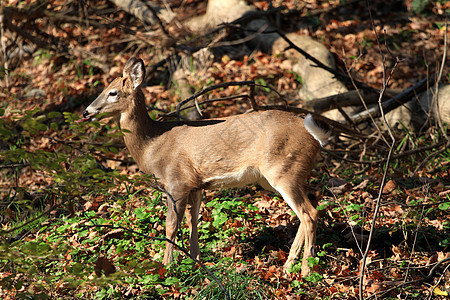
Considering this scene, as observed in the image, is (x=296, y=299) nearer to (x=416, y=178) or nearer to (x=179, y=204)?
(x=179, y=204)

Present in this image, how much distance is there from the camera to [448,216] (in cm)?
519

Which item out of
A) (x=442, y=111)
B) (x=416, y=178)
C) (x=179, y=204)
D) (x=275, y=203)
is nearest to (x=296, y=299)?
(x=179, y=204)

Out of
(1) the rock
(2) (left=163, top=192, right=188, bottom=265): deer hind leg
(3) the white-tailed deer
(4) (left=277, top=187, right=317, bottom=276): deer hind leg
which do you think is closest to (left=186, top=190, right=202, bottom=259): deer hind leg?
(3) the white-tailed deer

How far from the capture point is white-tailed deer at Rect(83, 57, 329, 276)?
4.60 m

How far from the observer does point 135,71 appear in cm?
503

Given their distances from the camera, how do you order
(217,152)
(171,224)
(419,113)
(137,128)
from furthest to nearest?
(419,113)
(137,128)
(217,152)
(171,224)

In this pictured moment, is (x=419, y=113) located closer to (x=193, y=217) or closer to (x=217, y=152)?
(x=217, y=152)

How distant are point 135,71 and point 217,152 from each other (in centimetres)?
120

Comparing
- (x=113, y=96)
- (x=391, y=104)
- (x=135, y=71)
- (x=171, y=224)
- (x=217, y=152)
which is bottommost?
(x=391, y=104)

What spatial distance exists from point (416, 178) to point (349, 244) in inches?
67.2

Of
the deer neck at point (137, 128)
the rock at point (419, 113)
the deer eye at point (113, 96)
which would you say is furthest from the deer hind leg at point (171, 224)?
the rock at point (419, 113)

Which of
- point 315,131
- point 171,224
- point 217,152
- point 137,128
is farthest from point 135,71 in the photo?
point 315,131

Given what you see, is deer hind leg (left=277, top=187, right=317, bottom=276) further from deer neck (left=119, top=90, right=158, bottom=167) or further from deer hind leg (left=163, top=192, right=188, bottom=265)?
deer neck (left=119, top=90, right=158, bottom=167)

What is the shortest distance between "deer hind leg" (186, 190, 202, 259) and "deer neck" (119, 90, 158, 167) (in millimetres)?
664
